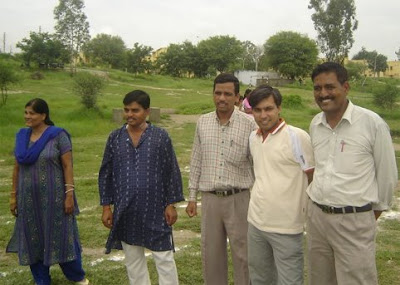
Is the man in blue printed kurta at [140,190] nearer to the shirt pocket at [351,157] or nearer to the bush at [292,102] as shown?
the shirt pocket at [351,157]

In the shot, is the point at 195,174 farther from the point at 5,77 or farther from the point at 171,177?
the point at 5,77

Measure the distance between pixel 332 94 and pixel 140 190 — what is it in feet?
4.71

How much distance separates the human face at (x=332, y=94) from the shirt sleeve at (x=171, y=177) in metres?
1.15

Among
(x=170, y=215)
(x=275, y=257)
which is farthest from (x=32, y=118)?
(x=275, y=257)

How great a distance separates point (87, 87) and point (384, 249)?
14223 millimetres

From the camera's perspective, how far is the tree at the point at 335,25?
124 ft

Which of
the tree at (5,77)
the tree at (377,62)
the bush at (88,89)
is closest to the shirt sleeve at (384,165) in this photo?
the bush at (88,89)

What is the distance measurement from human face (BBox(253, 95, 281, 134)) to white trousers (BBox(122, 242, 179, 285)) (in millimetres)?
1150

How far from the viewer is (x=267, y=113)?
9.30ft

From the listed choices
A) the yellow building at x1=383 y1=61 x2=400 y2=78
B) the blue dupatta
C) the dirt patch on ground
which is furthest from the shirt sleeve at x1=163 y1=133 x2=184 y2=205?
the yellow building at x1=383 y1=61 x2=400 y2=78

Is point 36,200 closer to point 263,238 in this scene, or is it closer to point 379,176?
point 263,238

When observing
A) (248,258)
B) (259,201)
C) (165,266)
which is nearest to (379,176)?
(259,201)

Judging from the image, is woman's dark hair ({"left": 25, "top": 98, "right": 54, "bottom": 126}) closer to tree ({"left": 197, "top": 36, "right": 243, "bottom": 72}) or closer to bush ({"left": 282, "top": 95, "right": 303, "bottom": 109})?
bush ({"left": 282, "top": 95, "right": 303, "bottom": 109})

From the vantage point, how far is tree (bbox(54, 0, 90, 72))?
41781 millimetres
